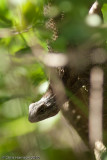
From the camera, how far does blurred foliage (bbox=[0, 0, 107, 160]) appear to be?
502 millimetres

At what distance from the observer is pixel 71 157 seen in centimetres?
172

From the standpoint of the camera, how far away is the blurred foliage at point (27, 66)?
502 millimetres

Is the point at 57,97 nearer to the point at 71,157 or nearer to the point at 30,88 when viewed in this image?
the point at 30,88

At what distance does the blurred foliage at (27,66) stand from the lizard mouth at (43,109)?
4cm

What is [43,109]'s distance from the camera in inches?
50.6

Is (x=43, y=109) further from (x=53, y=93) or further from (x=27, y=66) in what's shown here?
(x=27, y=66)

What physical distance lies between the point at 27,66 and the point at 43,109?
0.24m

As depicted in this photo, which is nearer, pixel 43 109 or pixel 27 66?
pixel 27 66

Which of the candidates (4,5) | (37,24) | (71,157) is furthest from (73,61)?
(71,157)

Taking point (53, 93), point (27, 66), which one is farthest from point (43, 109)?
point (27, 66)

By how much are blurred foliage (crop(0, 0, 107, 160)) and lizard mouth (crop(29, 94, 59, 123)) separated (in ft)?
0.14

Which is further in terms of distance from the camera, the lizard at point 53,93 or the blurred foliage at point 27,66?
the lizard at point 53,93

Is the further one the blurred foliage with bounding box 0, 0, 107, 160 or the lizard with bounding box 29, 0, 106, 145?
the lizard with bounding box 29, 0, 106, 145

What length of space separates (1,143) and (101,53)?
0.88 m
